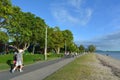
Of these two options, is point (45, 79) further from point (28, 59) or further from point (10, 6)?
point (28, 59)

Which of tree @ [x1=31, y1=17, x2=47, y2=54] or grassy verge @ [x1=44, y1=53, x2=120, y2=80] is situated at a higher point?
tree @ [x1=31, y1=17, x2=47, y2=54]

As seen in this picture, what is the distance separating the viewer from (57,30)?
121m

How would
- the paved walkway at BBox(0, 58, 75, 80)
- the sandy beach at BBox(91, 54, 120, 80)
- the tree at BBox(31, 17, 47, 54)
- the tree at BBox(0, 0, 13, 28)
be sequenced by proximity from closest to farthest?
the paved walkway at BBox(0, 58, 75, 80), the sandy beach at BBox(91, 54, 120, 80), the tree at BBox(0, 0, 13, 28), the tree at BBox(31, 17, 47, 54)

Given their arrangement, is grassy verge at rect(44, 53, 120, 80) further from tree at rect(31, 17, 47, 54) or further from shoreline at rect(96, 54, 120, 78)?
tree at rect(31, 17, 47, 54)

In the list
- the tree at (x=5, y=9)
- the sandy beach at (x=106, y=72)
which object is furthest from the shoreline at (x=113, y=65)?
the tree at (x=5, y=9)

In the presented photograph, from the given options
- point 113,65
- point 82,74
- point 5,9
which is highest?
point 5,9

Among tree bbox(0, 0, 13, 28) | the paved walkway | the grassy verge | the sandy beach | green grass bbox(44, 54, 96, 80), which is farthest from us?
tree bbox(0, 0, 13, 28)

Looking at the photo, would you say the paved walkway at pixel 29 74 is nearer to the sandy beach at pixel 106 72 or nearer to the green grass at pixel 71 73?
the green grass at pixel 71 73

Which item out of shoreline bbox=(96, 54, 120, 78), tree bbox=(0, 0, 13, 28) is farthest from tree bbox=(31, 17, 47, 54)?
tree bbox=(0, 0, 13, 28)

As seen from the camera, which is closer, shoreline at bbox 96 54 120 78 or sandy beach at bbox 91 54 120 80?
sandy beach at bbox 91 54 120 80

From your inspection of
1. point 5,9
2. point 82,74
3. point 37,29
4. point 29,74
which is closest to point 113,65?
point 5,9

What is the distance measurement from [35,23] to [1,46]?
20383mm

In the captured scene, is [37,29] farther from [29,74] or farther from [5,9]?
[29,74]

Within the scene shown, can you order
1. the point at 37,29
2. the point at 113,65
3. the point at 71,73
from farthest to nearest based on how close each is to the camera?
the point at 37,29 < the point at 113,65 < the point at 71,73
